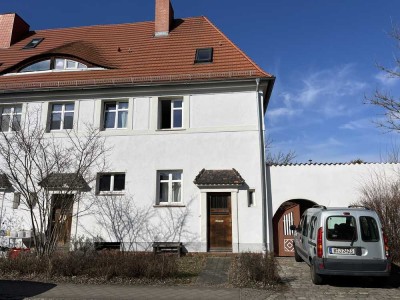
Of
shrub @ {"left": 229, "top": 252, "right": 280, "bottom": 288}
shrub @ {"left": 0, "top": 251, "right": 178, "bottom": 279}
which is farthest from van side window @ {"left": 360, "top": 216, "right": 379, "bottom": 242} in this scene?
shrub @ {"left": 0, "top": 251, "right": 178, "bottom": 279}

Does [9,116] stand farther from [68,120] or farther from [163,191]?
[163,191]

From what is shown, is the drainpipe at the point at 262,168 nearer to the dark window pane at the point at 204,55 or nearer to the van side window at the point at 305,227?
the van side window at the point at 305,227

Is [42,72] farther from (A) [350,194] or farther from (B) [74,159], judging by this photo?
(A) [350,194]

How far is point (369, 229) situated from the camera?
28.5 feet

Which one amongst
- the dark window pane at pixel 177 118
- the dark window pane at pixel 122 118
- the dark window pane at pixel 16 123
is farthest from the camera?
the dark window pane at pixel 122 118

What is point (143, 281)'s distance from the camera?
29.8 ft

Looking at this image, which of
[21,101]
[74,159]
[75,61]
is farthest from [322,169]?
[21,101]

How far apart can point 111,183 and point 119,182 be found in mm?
328

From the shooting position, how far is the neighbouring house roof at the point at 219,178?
13844 millimetres

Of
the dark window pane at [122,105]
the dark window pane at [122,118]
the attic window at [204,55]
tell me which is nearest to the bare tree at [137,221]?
the dark window pane at [122,118]

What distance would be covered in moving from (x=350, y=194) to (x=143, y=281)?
888cm

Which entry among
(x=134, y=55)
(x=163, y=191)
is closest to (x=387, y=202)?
(x=163, y=191)

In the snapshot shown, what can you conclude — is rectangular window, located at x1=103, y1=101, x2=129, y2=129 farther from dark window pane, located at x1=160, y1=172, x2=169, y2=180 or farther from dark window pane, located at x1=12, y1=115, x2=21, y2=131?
dark window pane, located at x1=12, y1=115, x2=21, y2=131

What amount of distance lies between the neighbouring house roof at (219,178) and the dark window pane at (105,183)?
375 centimetres
